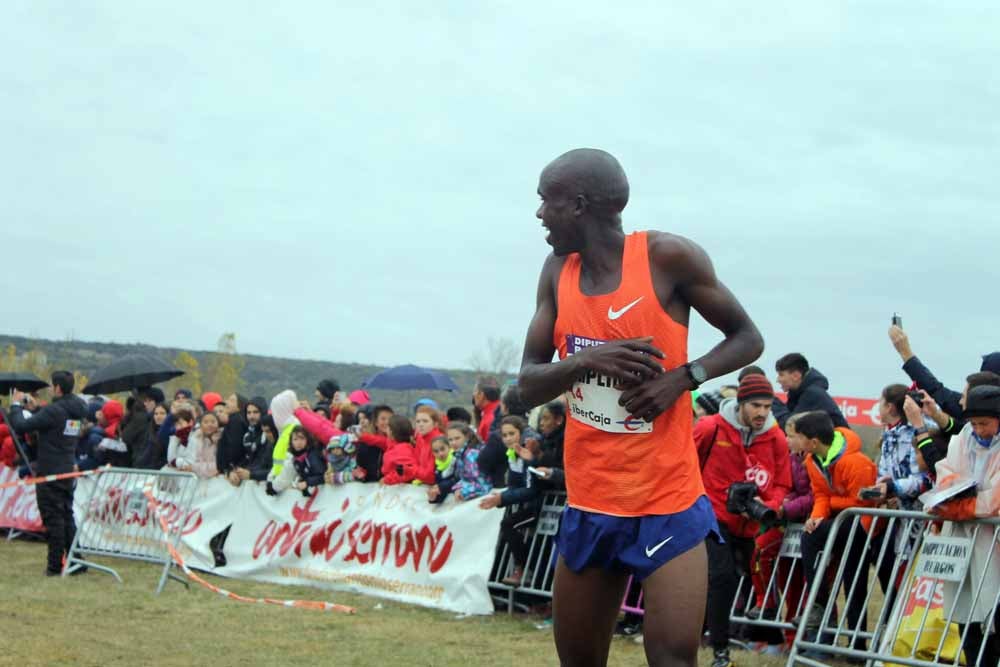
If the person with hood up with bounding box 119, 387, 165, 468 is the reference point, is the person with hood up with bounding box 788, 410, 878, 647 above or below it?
above

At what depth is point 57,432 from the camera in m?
13.2

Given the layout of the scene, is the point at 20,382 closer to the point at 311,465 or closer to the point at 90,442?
the point at 90,442

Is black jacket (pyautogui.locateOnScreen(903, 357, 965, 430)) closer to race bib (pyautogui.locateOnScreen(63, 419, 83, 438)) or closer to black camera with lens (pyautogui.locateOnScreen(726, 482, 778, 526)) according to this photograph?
black camera with lens (pyautogui.locateOnScreen(726, 482, 778, 526))

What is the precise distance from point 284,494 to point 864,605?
23.1 feet

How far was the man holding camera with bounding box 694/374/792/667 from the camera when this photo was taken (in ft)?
27.6

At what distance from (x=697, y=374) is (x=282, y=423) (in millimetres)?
9758

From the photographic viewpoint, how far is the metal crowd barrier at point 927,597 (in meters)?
6.74

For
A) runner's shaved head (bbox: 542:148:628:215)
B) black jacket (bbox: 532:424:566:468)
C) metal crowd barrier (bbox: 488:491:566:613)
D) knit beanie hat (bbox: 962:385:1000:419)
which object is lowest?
metal crowd barrier (bbox: 488:491:566:613)

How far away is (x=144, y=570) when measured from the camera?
44.0 feet

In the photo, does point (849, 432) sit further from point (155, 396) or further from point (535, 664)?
point (155, 396)

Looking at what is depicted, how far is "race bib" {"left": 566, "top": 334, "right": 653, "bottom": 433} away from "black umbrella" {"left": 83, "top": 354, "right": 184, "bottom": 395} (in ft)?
42.1

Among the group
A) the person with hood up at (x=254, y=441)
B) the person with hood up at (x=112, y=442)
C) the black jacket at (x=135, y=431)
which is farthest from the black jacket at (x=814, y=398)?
the person with hood up at (x=112, y=442)

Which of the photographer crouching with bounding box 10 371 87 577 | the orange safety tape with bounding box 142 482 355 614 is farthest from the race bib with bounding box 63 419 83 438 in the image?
the orange safety tape with bounding box 142 482 355 614

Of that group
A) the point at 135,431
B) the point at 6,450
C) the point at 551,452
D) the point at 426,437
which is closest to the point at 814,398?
the point at 551,452
